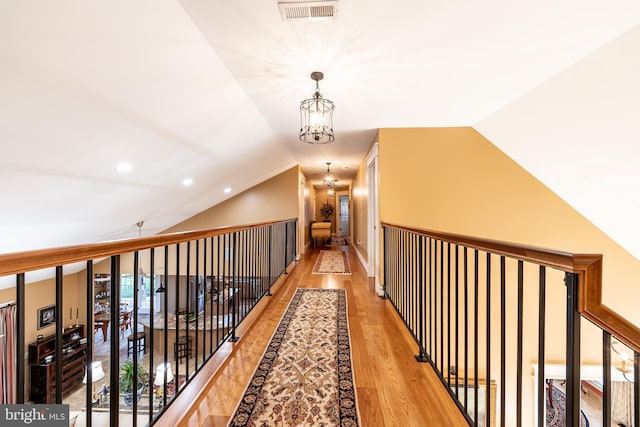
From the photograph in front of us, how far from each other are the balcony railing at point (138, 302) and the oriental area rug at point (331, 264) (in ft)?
2.09

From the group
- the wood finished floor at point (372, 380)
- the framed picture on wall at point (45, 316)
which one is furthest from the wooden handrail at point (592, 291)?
the framed picture on wall at point (45, 316)

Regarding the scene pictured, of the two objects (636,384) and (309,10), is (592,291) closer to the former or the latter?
(636,384)

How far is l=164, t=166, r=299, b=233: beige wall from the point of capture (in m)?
6.87

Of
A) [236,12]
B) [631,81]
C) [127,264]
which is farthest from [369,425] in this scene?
[127,264]

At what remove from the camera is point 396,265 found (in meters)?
3.03

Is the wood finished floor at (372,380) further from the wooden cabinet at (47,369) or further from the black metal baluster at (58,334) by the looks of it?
the wooden cabinet at (47,369)

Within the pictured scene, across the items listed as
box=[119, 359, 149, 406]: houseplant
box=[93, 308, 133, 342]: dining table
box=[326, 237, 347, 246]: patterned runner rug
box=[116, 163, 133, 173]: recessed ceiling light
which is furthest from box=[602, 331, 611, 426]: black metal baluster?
box=[93, 308, 133, 342]: dining table

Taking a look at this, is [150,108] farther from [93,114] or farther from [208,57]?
[208,57]

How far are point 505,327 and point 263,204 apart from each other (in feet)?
20.5

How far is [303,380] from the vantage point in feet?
5.70

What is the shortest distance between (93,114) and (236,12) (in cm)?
138

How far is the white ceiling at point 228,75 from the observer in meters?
1.63

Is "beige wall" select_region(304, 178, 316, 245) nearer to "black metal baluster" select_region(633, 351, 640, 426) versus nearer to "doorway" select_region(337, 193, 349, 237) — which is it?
"doorway" select_region(337, 193, 349, 237)

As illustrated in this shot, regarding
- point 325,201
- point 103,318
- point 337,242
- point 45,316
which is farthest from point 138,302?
point 325,201
